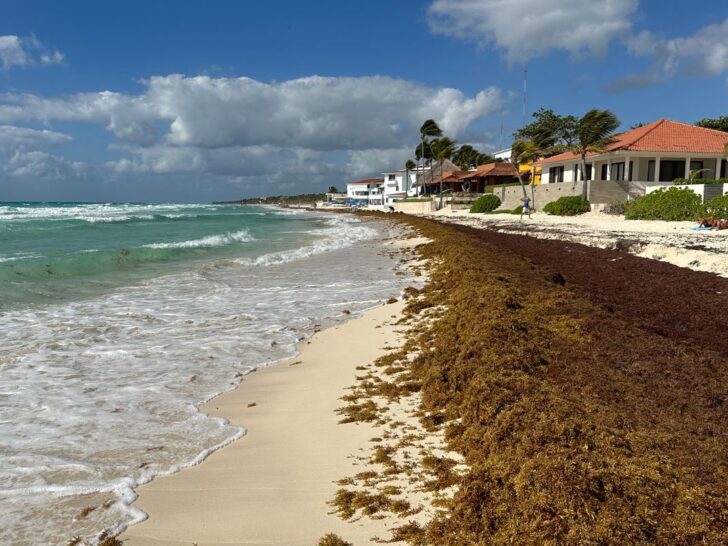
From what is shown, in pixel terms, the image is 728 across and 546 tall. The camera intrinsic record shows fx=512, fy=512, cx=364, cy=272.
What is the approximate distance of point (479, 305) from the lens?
766 centimetres

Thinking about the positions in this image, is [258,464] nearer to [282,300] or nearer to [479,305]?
[479,305]

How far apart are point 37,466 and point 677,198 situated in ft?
98.4

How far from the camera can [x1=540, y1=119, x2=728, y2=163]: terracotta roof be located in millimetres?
36094

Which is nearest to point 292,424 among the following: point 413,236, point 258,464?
point 258,464

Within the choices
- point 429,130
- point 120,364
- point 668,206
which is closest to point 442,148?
point 429,130

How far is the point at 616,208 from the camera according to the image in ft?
108

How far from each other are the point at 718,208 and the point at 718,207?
64mm

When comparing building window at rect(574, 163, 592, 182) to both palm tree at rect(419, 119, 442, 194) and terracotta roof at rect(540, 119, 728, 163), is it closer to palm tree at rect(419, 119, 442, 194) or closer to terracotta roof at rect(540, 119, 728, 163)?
terracotta roof at rect(540, 119, 728, 163)

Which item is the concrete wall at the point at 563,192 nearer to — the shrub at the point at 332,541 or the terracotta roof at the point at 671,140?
the terracotta roof at the point at 671,140

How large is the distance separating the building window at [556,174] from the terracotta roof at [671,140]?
7.35m

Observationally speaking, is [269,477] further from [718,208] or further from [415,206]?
[415,206]

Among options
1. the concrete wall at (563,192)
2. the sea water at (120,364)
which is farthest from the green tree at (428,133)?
the sea water at (120,364)

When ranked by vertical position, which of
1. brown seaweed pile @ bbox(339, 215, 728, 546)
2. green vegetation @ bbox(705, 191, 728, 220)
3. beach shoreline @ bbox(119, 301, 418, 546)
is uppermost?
green vegetation @ bbox(705, 191, 728, 220)

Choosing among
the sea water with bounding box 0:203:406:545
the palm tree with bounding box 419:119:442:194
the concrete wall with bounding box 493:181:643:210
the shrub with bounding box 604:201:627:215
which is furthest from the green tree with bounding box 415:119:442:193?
the sea water with bounding box 0:203:406:545
